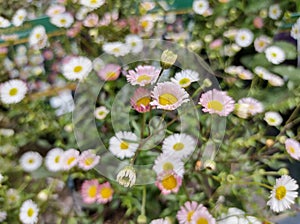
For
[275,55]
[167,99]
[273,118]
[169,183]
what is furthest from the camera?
[275,55]

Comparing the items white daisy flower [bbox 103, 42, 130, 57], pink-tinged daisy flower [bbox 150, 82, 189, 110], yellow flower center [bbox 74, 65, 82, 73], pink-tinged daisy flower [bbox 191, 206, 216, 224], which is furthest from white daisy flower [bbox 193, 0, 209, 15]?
pink-tinged daisy flower [bbox 191, 206, 216, 224]

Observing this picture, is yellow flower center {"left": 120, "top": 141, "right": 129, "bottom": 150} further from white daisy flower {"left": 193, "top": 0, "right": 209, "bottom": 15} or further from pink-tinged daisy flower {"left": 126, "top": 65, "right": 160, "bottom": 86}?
white daisy flower {"left": 193, "top": 0, "right": 209, "bottom": 15}

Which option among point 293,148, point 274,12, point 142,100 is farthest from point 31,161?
point 274,12

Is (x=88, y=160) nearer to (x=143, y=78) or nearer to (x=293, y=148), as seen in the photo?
(x=143, y=78)

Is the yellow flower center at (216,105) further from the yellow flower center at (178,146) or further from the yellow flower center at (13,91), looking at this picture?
the yellow flower center at (13,91)

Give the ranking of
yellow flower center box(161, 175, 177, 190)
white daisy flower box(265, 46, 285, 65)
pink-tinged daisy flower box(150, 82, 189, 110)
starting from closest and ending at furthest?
pink-tinged daisy flower box(150, 82, 189, 110) < yellow flower center box(161, 175, 177, 190) < white daisy flower box(265, 46, 285, 65)

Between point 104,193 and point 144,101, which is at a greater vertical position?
point 144,101
